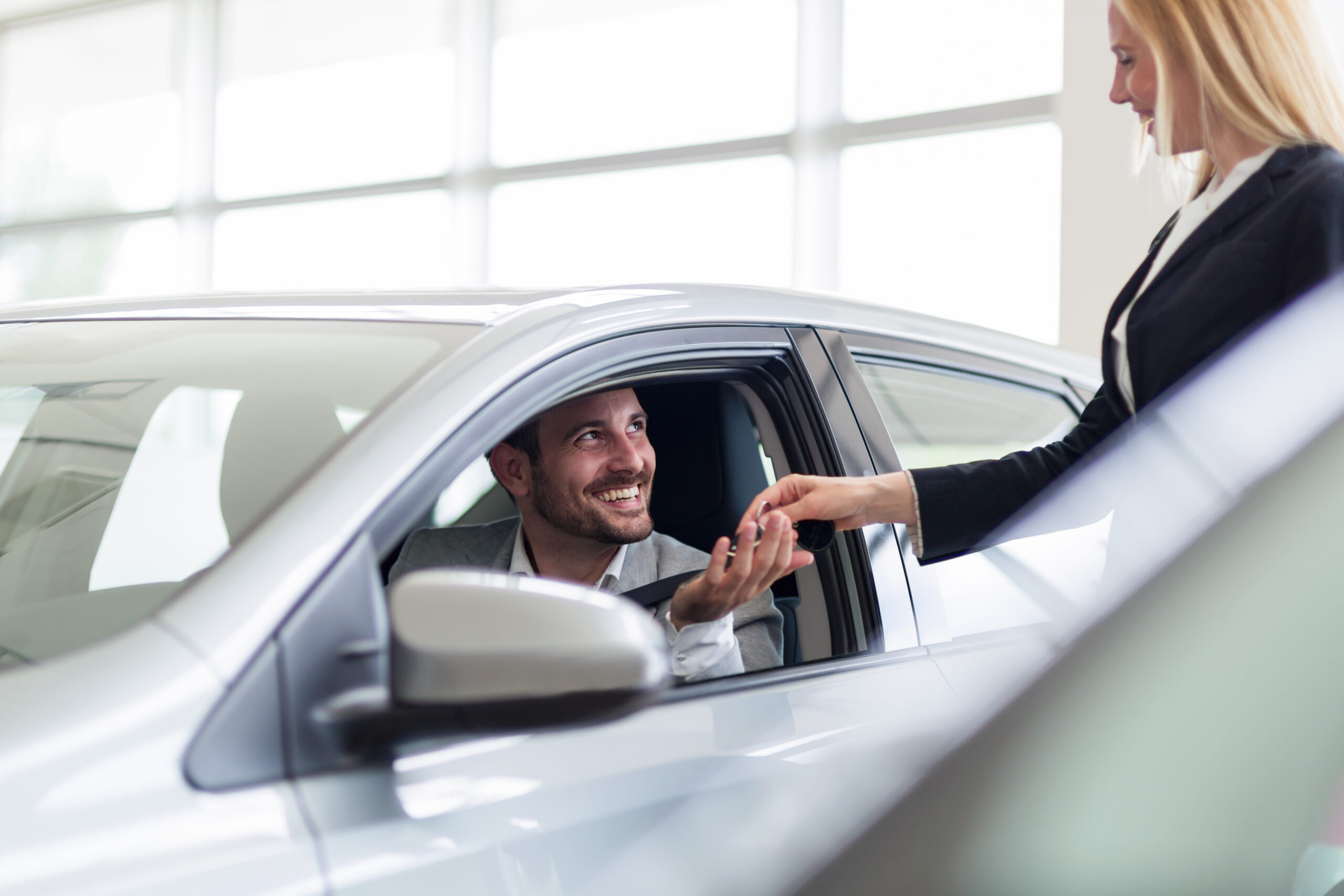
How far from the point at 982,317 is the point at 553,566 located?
4.98 meters

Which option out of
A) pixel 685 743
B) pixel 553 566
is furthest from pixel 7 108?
pixel 685 743

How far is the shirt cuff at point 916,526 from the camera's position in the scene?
4.46ft

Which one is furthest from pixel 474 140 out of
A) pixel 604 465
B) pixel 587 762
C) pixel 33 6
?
pixel 587 762

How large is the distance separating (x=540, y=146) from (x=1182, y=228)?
6.64m

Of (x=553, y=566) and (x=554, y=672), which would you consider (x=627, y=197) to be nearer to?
(x=553, y=566)

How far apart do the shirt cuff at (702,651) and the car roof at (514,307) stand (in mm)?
346

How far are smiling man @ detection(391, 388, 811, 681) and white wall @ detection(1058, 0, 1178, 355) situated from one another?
4.35 meters

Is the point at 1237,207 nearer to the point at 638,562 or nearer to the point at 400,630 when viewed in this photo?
the point at 638,562

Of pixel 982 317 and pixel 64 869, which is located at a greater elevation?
pixel 982 317

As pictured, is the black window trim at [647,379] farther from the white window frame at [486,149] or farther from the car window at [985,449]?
the white window frame at [486,149]

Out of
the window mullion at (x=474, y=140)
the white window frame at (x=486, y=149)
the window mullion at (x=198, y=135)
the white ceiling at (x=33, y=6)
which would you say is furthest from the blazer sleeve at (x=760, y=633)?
the white ceiling at (x=33, y=6)

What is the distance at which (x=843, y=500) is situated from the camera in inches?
52.0

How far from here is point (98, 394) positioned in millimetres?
1172

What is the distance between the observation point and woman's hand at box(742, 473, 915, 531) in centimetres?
131
